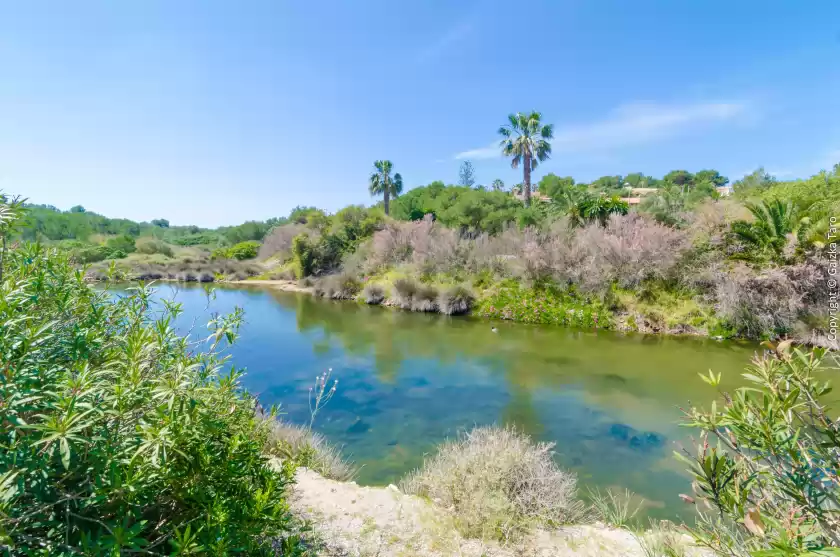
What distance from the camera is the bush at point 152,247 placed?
4181 cm

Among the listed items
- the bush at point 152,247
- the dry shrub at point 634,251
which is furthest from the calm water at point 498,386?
the bush at point 152,247

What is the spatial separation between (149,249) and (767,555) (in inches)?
2007

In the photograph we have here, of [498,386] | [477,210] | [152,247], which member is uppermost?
[477,210]

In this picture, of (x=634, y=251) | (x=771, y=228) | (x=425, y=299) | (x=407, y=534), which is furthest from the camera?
(x=425, y=299)

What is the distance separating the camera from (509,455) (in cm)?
463

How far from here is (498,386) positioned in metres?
9.46

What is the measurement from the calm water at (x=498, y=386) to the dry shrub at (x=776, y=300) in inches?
48.9

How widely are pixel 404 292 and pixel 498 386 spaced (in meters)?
11.1

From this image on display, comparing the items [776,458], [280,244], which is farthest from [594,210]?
[280,244]

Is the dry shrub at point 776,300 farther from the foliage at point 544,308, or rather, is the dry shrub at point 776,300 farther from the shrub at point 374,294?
the shrub at point 374,294

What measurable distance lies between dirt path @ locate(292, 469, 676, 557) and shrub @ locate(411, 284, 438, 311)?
14693mm

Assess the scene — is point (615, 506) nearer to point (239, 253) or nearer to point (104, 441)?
point (104, 441)

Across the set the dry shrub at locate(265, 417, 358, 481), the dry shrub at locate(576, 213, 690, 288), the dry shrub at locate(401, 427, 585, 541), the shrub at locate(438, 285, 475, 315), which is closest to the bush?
the shrub at locate(438, 285, 475, 315)

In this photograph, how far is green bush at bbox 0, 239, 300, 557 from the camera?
1.52 meters
